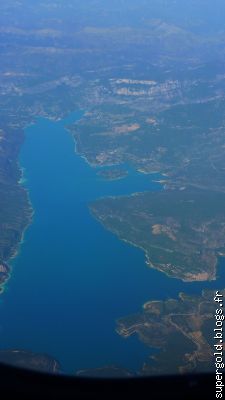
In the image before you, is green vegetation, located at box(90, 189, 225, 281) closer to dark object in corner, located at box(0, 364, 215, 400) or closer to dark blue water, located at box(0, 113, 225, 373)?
dark blue water, located at box(0, 113, 225, 373)

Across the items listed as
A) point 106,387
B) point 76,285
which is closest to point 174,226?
point 76,285

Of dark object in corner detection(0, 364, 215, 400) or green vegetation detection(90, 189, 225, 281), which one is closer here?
dark object in corner detection(0, 364, 215, 400)

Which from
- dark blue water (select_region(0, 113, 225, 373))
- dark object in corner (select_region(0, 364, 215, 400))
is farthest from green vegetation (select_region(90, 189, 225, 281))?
dark object in corner (select_region(0, 364, 215, 400))

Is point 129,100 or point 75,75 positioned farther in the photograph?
point 75,75

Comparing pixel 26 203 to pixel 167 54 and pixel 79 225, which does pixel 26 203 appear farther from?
pixel 167 54

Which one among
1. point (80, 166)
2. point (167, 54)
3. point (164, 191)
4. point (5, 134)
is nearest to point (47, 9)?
point (167, 54)

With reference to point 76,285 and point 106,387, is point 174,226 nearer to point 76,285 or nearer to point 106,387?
point 76,285

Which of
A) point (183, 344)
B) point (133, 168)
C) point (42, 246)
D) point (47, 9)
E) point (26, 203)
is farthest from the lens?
point (47, 9)

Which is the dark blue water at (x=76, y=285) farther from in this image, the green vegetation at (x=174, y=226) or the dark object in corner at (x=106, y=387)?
the dark object in corner at (x=106, y=387)

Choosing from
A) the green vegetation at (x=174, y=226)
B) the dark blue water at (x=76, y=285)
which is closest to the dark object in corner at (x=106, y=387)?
the dark blue water at (x=76, y=285)
